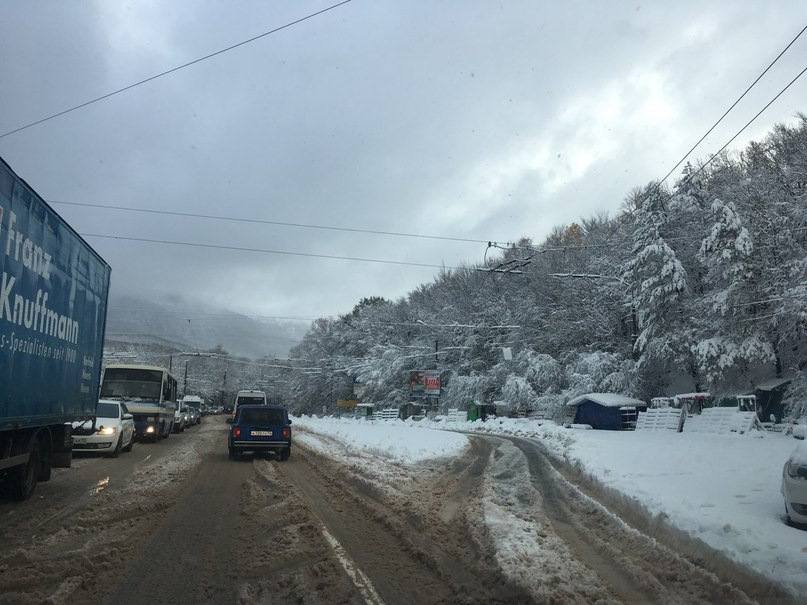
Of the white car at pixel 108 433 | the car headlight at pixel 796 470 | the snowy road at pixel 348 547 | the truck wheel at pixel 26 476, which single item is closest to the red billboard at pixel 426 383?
the white car at pixel 108 433

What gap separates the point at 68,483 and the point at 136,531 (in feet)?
19.4

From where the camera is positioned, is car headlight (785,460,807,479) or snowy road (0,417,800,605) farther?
car headlight (785,460,807,479)

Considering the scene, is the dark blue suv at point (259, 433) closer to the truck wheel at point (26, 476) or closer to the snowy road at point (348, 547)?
the snowy road at point (348, 547)

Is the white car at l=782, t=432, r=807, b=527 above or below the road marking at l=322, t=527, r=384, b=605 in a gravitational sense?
above

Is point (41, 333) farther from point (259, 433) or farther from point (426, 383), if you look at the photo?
point (426, 383)

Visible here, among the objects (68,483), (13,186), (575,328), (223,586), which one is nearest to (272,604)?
(223,586)

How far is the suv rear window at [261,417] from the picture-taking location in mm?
18172

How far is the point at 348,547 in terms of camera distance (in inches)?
275

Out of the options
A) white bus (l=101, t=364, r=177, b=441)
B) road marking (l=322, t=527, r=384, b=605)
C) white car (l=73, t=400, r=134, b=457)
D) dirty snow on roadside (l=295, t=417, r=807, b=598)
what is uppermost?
white bus (l=101, t=364, r=177, b=441)

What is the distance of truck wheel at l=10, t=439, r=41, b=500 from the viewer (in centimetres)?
989

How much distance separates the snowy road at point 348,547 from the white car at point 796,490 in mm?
1527

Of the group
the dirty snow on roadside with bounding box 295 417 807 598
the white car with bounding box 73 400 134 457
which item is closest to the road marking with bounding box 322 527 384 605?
the dirty snow on roadside with bounding box 295 417 807 598

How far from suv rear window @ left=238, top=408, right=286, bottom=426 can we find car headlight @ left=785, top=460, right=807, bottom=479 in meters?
13.6

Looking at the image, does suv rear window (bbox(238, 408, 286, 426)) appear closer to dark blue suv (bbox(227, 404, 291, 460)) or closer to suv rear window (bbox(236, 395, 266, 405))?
dark blue suv (bbox(227, 404, 291, 460))
